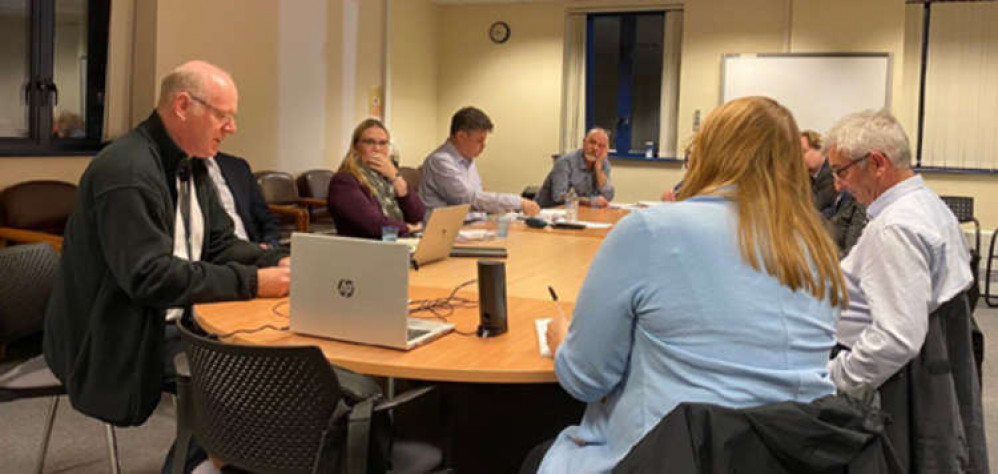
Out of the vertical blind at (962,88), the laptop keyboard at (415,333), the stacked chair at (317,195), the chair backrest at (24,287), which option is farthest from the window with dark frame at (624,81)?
the laptop keyboard at (415,333)

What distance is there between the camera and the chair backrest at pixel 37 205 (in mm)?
4832

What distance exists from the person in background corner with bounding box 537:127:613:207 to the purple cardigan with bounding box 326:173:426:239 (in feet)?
7.63

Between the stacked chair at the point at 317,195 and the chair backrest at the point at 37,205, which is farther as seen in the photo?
the stacked chair at the point at 317,195

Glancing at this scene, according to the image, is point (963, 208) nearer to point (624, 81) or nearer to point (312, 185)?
point (624, 81)

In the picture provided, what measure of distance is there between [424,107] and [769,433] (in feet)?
26.7

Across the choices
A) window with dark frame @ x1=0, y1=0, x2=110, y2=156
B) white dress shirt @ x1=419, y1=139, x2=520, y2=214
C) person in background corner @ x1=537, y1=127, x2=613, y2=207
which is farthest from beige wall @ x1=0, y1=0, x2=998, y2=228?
person in background corner @ x1=537, y1=127, x2=613, y2=207

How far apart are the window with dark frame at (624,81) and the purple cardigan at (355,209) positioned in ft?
16.9

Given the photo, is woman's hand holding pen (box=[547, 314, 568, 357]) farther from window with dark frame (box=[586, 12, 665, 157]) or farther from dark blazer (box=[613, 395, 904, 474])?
window with dark frame (box=[586, 12, 665, 157])

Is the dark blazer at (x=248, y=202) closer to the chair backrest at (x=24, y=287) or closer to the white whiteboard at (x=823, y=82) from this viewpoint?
the chair backrest at (x=24, y=287)

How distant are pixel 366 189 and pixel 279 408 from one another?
248 cm

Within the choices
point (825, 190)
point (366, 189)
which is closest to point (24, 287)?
point (366, 189)

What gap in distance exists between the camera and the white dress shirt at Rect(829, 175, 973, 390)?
6.89 ft

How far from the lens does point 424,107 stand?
932 centimetres

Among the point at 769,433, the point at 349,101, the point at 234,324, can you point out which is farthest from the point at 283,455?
the point at 349,101
